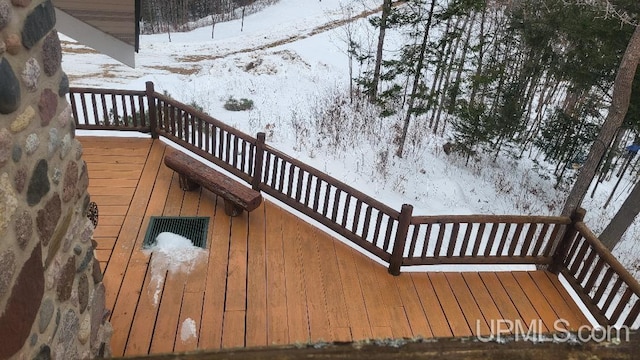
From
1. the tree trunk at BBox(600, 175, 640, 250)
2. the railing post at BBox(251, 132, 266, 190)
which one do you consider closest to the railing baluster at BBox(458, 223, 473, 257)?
the railing post at BBox(251, 132, 266, 190)

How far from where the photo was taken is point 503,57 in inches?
525

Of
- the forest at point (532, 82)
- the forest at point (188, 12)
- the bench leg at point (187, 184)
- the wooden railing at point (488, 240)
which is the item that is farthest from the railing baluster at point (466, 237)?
the forest at point (188, 12)

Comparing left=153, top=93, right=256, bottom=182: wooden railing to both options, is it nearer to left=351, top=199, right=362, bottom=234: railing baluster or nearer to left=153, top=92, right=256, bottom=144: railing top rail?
left=153, top=92, right=256, bottom=144: railing top rail

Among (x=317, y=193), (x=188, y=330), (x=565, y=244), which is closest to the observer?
(x=188, y=330)

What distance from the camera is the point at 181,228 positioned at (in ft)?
17.5

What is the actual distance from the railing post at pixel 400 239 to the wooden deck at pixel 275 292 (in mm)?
116

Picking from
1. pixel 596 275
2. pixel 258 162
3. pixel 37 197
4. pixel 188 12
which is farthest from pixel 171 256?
pixel 188 12

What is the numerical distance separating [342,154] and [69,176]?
780 centimetres

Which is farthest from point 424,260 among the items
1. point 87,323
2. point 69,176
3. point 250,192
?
point 69,176

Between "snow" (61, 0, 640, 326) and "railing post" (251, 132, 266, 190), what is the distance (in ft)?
4.51

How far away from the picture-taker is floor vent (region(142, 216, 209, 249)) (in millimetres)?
5129

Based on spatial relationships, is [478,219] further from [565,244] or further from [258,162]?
[258,162]

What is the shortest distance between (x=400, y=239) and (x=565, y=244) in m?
2.00

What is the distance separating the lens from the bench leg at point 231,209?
561 centimetres
